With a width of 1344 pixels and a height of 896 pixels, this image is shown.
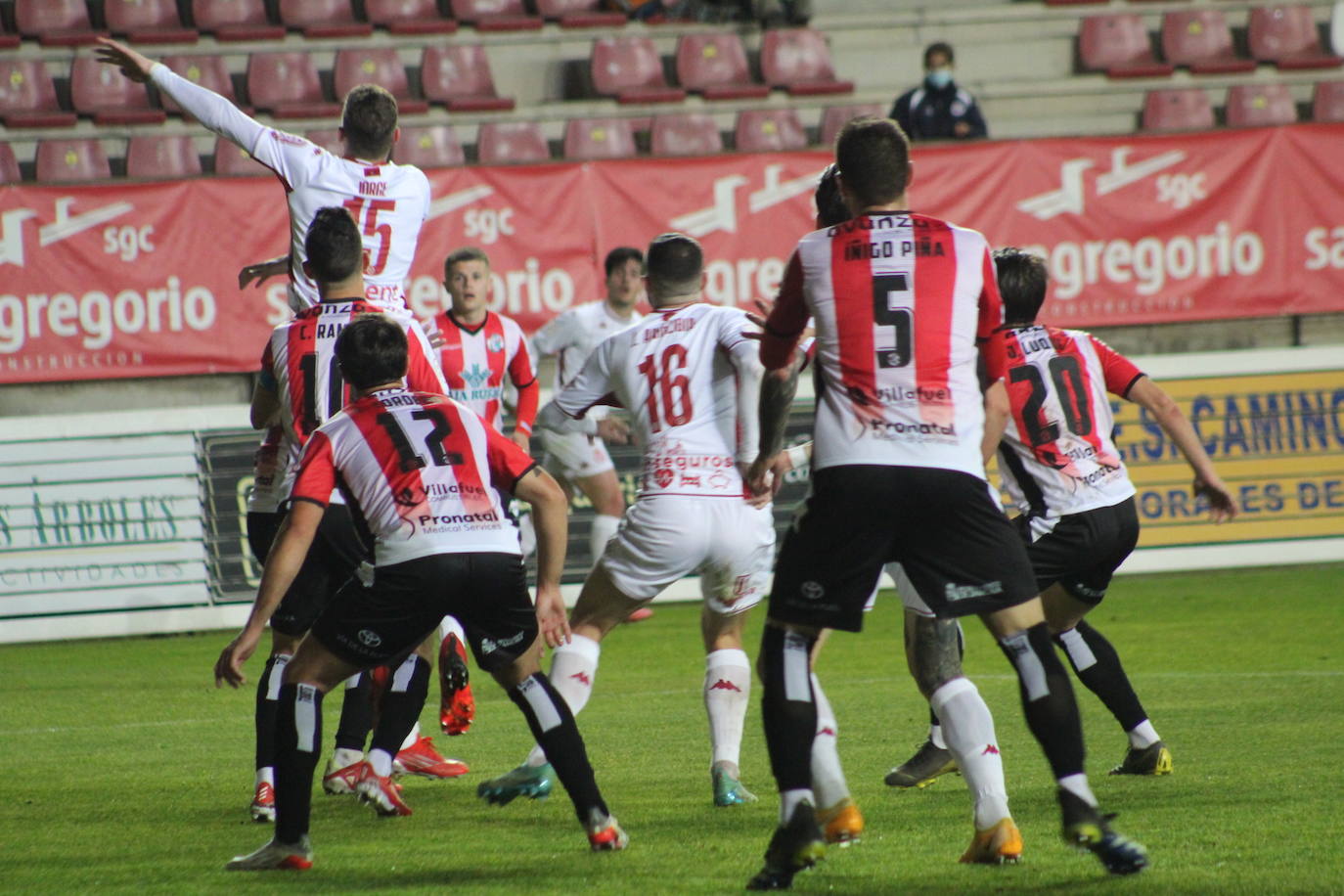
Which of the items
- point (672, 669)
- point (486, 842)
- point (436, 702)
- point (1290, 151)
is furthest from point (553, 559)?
point (1290, 151)

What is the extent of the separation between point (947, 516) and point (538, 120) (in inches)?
510

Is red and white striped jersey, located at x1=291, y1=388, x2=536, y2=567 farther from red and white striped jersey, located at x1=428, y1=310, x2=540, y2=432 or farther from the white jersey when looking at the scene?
red and white striped jersey, located at x1=428, y1=310, x2=540, y2=432

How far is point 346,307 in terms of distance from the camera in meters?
6.01

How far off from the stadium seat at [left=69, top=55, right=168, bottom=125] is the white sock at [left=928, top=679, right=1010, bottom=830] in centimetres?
1326

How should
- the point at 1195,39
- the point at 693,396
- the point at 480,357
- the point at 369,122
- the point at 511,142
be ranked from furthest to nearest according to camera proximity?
1. the point at 1195,39
2. the point at 511,142
3. the point at 480,357
4. the point at 369,122
5. the point at 693,396

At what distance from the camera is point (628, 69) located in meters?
17.5

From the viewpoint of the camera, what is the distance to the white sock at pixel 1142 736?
6.25 metres

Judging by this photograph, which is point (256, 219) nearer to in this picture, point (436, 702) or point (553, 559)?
point (436, 702)

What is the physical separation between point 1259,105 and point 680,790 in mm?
13958

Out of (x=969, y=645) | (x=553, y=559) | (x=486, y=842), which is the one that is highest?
(x=553, y=559)

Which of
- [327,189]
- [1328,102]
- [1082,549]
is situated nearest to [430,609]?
[327,189]

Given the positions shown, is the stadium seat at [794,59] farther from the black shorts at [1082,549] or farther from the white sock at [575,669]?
the white sock at [575,669]

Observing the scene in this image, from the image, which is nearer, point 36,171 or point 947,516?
point 947,516

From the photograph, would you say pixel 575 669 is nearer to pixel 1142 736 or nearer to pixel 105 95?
pixel 1142 736
